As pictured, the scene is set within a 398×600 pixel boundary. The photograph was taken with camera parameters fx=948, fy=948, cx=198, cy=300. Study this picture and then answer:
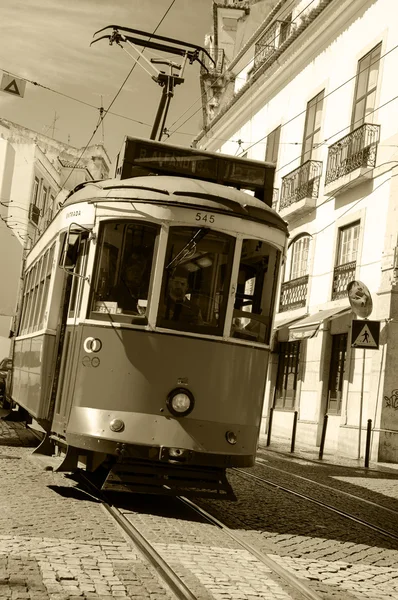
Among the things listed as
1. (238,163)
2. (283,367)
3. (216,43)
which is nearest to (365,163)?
(283,367)

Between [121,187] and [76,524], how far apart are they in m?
3.23

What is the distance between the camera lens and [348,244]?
2180cm

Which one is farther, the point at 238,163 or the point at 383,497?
the point at 383,497

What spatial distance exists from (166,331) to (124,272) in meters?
0.70

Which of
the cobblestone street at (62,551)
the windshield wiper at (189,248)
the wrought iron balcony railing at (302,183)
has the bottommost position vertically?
the cobblestone street at (62,551)

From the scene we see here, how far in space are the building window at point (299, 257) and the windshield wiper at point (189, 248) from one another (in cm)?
1549

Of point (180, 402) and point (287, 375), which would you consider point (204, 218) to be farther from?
point (287, 375)

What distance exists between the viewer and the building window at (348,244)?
21.4 metres

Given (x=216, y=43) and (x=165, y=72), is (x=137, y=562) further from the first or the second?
(x=216, y=43)

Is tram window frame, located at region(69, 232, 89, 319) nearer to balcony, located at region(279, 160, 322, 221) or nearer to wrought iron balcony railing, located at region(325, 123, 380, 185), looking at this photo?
wrought iron balcony railing, located at region(325, 123, 380, 185)

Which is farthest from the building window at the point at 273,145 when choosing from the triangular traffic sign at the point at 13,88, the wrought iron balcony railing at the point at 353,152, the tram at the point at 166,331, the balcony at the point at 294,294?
the tram at the point at 166,331

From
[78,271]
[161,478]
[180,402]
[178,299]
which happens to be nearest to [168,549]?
[161,478]

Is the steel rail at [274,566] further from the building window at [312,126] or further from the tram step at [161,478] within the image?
A: the building window at [312,126]

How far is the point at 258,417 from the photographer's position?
916 centimetres
